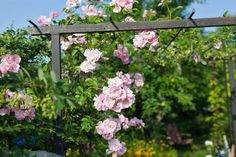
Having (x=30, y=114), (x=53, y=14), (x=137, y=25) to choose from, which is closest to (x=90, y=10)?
(x=53, y=14)

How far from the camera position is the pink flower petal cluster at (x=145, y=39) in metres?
3.68

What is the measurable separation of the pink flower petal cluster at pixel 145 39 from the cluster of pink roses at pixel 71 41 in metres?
0.44

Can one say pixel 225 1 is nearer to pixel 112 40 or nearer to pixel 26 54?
pixel 112 40

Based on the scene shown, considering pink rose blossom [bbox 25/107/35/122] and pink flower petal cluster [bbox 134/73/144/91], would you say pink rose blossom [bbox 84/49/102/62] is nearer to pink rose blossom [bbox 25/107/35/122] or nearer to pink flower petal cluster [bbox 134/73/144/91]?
pink flower petal cluster [bbox 134/73/144/91]

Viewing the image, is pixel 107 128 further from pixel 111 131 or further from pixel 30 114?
pixel 30 114

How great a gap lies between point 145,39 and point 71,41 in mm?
602

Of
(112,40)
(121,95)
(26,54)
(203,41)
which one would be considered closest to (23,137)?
(121,95)

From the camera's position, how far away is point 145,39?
3.72 meters

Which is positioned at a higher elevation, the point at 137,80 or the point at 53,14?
the point at 53,14

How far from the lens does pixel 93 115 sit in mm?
3484

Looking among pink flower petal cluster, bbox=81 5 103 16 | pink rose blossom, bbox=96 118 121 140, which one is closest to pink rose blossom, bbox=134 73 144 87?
pink flower petal cluster, bbox=81 5 103 16

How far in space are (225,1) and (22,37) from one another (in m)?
3.25

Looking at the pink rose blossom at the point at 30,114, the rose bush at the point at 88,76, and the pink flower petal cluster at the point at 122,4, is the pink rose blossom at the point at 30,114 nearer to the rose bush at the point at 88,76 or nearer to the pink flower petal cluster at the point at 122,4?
the rose bush at the point at 88,76

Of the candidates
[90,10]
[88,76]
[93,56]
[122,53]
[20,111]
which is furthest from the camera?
[90,10]
